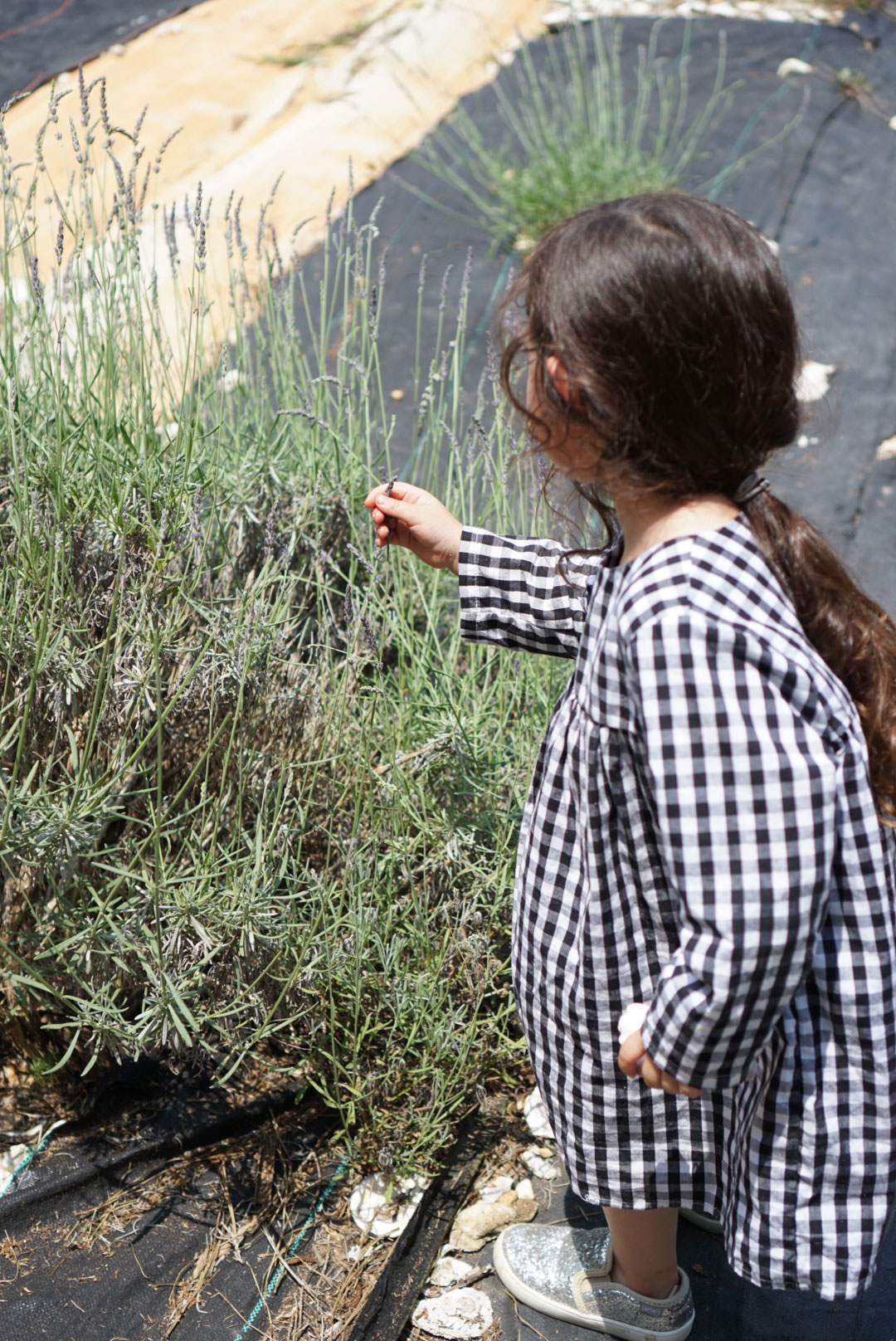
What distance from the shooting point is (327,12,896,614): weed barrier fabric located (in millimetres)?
2924

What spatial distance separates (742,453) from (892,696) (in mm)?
272

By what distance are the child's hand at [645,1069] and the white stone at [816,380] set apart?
2434 millimetres

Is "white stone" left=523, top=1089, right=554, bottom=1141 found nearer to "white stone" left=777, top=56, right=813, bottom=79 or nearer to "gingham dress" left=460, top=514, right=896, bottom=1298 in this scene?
"gingham dress" left=460, top=514, right=896, bottom=1298

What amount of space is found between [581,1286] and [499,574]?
0.88 meters

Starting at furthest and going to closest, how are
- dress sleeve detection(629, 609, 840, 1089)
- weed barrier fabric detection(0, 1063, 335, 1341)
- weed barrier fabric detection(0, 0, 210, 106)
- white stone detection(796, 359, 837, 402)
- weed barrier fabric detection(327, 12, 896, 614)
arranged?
weed barrier fabric detection(0, 0, 210, 106)
white stone detection(796, 359, 837, 402)
weed barrier fabric detection(327, 12, 896, 614)
weed barrier fabric detection(0, 1063, 335, 1341)
dress sleeve detection(629, 609, 840, 1089)

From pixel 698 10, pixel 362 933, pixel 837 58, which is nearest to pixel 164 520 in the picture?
pixel 362 933

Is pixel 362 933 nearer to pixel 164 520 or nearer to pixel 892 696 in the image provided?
pixel 164 520

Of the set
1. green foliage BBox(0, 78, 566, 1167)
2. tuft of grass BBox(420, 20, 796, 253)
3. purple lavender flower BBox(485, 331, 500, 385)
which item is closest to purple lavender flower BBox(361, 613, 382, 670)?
green foliage BBox(0, 78, 566, 1167)

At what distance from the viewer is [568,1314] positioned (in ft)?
4.44

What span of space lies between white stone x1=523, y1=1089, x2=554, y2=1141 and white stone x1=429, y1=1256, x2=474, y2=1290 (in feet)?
0.69

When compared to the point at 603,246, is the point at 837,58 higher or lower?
higher

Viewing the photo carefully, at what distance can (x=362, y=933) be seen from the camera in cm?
138

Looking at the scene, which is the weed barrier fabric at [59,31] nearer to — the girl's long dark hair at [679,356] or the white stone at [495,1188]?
the girl's long dark hair at [679,356]

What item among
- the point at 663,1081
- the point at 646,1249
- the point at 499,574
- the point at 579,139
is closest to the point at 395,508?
the point at 499,574
